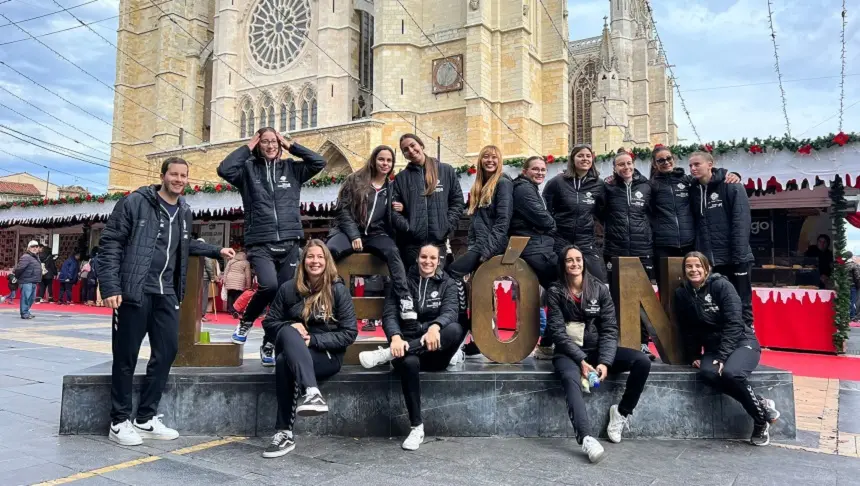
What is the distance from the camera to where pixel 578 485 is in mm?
2863

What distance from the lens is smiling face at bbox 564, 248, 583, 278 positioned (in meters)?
3.88

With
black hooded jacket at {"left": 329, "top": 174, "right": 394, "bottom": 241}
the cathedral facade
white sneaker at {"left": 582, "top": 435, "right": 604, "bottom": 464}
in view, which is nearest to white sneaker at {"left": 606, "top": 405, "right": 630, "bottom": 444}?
white sneaker at {"left": 582, "top": 435, "right": 604, "bottom": 464}

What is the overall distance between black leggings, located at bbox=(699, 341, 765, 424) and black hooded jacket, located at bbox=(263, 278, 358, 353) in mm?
2444

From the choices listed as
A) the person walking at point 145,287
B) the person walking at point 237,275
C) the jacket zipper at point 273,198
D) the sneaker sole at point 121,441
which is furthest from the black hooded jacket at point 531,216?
the person walking at point 237,275

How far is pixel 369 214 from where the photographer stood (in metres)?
4.34

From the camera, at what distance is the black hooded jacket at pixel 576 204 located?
456cm

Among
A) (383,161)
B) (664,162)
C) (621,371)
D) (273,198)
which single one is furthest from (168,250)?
(664,162)

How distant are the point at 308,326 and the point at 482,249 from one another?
4.86 feet

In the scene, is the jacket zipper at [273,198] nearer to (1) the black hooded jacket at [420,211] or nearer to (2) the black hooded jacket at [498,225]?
(1) the black hooded jacket at [420,211]

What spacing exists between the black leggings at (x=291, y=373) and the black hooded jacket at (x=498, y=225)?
5.21 ft

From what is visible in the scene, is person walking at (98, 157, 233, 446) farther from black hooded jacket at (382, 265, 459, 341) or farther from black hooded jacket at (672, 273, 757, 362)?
black hooded jacket at (672, 273, 757, 362)

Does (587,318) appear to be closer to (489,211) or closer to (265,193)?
(489,211)

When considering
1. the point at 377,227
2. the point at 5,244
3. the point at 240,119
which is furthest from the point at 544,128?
the point at 377,227

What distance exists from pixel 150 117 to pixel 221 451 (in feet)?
122
